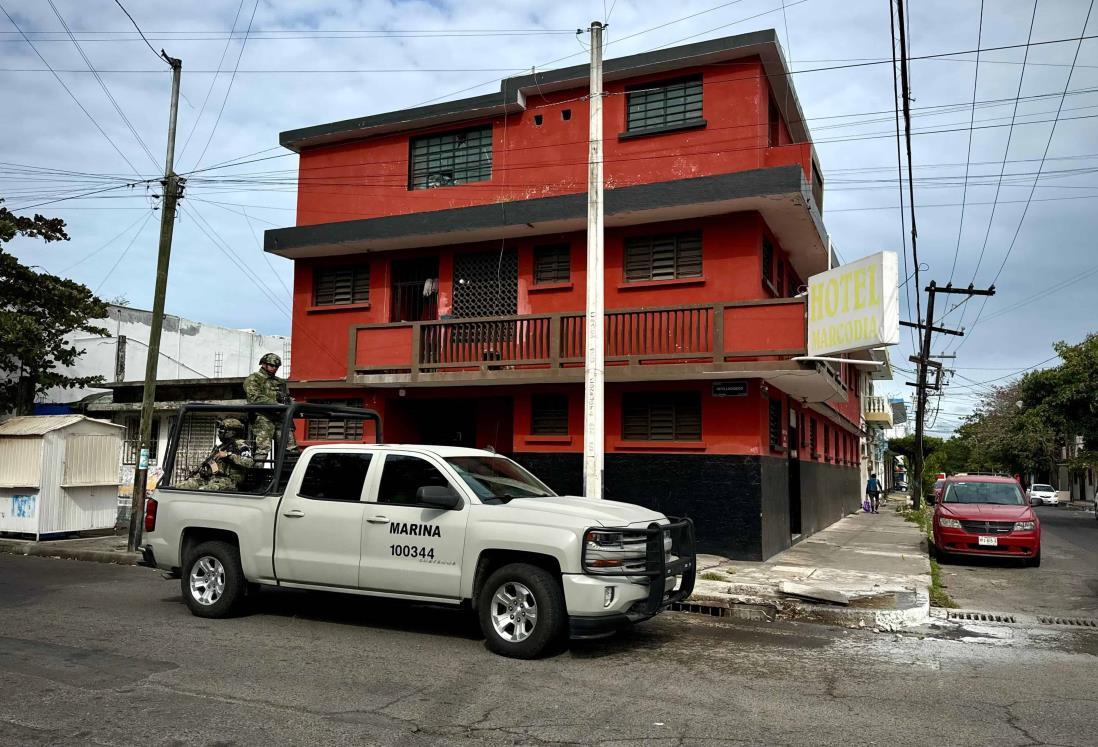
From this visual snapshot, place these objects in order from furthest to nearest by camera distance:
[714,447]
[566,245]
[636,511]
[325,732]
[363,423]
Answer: [363,423], [566,245], [714,447], [636,511], [325,732]

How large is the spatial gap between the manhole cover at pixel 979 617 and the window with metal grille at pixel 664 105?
879 cm

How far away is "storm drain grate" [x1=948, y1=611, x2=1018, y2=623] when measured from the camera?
31.0ft

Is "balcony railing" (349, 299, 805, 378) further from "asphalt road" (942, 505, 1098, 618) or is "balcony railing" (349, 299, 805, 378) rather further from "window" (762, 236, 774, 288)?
"asphalt road" (942, 505, 1098, 618)

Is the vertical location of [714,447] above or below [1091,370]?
below

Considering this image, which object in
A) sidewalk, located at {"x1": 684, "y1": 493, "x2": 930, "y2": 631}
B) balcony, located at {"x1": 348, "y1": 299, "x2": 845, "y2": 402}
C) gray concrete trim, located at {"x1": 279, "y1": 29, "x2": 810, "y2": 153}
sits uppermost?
gray concrete trim, located at {"x1": 279, "y1": 29, "x2": 810, "y2": 153}

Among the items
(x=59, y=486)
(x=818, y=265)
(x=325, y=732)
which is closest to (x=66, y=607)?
(x=325, y=732)

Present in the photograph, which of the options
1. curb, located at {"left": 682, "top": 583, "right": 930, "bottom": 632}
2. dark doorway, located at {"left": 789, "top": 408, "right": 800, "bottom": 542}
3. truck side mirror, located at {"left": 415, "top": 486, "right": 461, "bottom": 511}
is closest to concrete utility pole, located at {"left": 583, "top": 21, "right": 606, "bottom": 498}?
curb, located at {"left": 682, "top": 583, "right": 930, "bottom": 632}

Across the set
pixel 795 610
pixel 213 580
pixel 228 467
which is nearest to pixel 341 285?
pixel 228 467

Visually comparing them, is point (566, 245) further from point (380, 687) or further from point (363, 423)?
point (380, 687)

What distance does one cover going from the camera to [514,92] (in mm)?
16047

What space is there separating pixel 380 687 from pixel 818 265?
14747mm

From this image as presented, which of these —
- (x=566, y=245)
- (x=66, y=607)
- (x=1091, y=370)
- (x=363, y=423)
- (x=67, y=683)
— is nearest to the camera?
(x=67, y=683)

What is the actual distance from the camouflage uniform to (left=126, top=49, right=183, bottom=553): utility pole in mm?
5632

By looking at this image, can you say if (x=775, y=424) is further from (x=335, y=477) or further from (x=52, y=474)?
(x=52, y=474)
